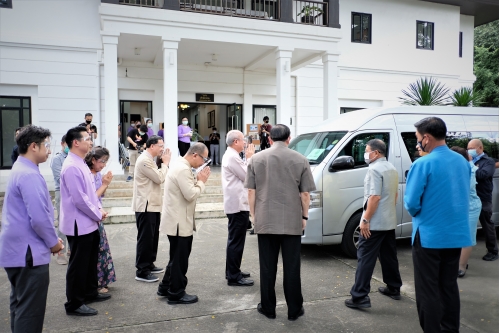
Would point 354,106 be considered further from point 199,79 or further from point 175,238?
point 175,238

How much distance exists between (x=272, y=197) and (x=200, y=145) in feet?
3.47

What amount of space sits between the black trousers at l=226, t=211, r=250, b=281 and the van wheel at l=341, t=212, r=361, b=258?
189 centimetres

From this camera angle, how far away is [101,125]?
546 inches

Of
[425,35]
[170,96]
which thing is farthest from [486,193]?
[425,35]

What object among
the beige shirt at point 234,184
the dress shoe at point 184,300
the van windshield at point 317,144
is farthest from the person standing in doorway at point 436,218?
the van windshield at point 317,144

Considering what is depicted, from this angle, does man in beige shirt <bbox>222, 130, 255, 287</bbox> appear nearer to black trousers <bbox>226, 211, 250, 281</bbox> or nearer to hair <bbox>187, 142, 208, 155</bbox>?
black trousers <bbox>226, 211, 250, 281</bbox>

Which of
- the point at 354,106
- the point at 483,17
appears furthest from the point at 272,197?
the point at 483,17

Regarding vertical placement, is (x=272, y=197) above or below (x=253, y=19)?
below

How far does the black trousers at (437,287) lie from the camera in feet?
10.9

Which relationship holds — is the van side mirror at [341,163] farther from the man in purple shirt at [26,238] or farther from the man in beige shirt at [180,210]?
the man in purple shirt at [26,238]

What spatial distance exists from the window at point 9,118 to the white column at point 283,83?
27.5ft

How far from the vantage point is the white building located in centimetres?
1199

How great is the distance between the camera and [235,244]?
5.21 meters

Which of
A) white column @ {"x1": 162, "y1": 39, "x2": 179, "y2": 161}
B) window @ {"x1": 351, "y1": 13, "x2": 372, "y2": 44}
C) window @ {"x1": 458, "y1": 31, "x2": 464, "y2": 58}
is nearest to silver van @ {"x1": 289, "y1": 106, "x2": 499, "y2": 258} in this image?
white column @ {"x1": 162, "y1": 39, "x2": 179, "y2": 161}
